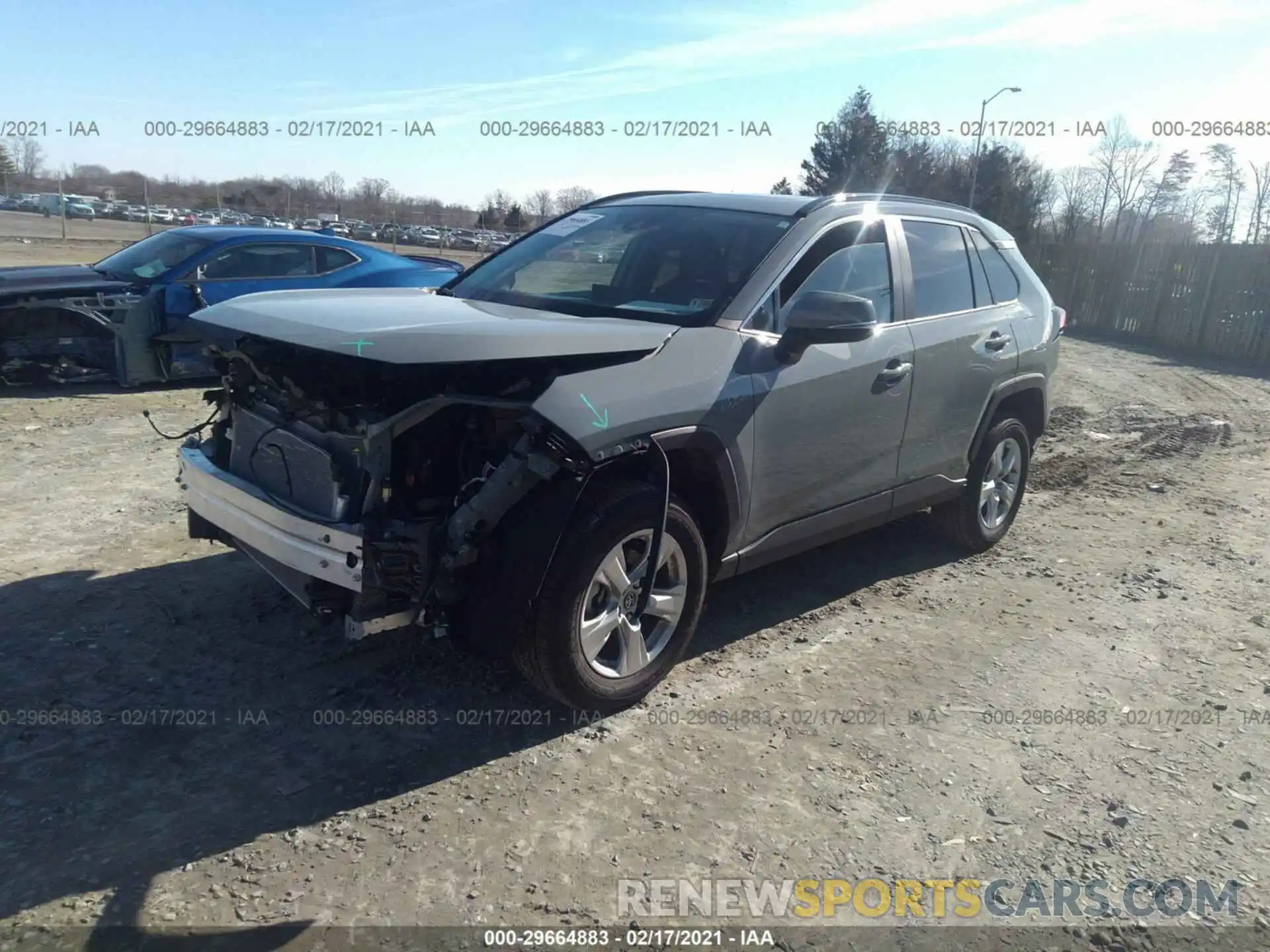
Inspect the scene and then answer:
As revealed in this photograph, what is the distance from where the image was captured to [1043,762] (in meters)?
3.62

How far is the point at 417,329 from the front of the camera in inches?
130

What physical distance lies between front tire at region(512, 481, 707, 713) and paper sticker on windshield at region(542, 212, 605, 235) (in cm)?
192

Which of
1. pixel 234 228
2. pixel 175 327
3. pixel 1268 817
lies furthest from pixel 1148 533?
pixel 234 228

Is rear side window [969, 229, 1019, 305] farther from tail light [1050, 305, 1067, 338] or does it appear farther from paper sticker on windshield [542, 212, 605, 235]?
paper sticker on windshield [542, 212, 605, 235]

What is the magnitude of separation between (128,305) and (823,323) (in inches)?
278

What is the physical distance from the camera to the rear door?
480 cm

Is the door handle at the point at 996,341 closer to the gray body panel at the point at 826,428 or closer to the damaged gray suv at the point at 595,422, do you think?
the damaged gray suv at the point at 595,422

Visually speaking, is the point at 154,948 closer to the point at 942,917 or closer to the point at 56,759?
the point at 56,759

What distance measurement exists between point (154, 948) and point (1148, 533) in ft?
20.4

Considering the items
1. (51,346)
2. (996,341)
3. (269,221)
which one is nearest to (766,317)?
(996,341)

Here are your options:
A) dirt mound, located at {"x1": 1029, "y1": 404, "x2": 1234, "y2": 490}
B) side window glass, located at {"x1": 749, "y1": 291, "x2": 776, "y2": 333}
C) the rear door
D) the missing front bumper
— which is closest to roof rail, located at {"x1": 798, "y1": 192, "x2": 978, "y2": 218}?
the rear door

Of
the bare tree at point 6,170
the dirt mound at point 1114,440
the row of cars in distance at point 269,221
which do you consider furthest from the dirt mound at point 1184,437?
the bare tree at point 6,170

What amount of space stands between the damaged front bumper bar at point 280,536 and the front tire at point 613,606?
1.66ft

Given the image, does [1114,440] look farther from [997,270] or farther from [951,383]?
[951,383]
